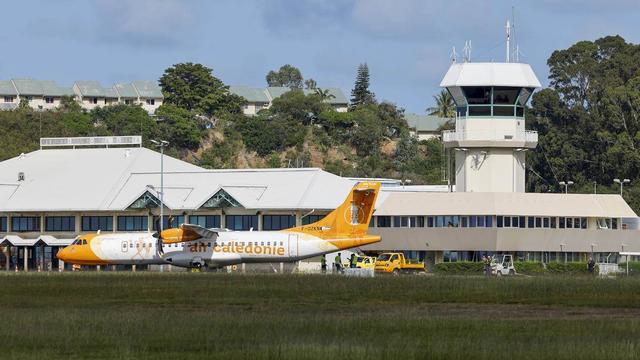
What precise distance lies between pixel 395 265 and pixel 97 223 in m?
30.4

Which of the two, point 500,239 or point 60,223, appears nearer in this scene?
point 500,239

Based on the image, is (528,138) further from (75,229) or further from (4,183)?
(4,183)

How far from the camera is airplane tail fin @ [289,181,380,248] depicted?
3590 inches

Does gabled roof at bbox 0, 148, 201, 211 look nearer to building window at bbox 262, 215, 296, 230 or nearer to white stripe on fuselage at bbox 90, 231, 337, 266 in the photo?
building window at bbox 262, 215, 296, 230

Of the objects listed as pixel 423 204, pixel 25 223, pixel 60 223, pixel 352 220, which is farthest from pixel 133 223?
pixel 352 220

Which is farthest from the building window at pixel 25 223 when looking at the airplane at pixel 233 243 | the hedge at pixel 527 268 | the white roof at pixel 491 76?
the hedge at pixel 527 268

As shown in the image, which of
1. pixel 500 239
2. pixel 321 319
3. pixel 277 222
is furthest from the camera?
pixel 277 222

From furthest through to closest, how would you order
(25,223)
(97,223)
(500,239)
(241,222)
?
(25,223), (97,223), (241,222), (500,239)

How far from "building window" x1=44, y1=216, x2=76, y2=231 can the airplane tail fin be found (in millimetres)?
36010

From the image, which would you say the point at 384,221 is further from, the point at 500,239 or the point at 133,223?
the point at 133,223

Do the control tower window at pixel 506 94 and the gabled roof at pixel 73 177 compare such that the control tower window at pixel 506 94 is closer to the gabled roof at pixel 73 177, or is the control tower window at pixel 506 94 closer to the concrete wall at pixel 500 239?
the concrete wall at pixel 500 239

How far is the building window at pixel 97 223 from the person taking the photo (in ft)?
398

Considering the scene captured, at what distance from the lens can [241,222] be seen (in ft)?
381

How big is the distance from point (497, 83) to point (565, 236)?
42.6ft
